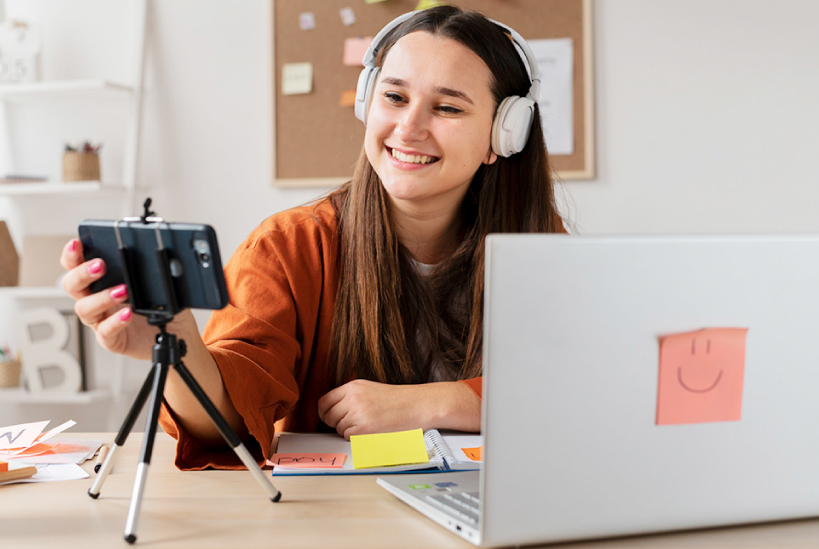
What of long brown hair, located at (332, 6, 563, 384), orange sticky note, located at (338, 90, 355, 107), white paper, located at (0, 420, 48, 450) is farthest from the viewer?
orange sticky note, located at (338, 90, 355, 107)

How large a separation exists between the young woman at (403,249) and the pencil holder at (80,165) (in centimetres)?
144

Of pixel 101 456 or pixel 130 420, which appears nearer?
pixel 130 420

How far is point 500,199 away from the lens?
143 centimetres

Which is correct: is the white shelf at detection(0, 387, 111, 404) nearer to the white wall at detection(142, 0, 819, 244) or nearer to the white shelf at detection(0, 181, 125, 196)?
the white shelf at detection(0, 181, 125, 196)

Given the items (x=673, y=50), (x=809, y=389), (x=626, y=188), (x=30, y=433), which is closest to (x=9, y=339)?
(x=30, y=433)

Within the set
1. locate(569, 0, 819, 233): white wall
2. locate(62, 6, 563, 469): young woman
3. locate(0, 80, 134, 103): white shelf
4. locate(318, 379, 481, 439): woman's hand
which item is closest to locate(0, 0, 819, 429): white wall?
locate(569, 0, 819, 233): white wall

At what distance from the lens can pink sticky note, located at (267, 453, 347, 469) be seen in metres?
0.86

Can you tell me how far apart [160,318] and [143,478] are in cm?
14

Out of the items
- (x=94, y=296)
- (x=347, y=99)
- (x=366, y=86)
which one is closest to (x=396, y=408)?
(x=94, y=296)

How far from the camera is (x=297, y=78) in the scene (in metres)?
2.51

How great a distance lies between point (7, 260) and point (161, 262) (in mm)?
2192

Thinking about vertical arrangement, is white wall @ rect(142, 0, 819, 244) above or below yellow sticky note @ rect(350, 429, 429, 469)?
above

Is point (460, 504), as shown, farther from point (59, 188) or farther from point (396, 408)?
point (59, 188)

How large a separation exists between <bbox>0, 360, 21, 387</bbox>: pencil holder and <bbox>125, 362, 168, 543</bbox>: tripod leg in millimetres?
2116
